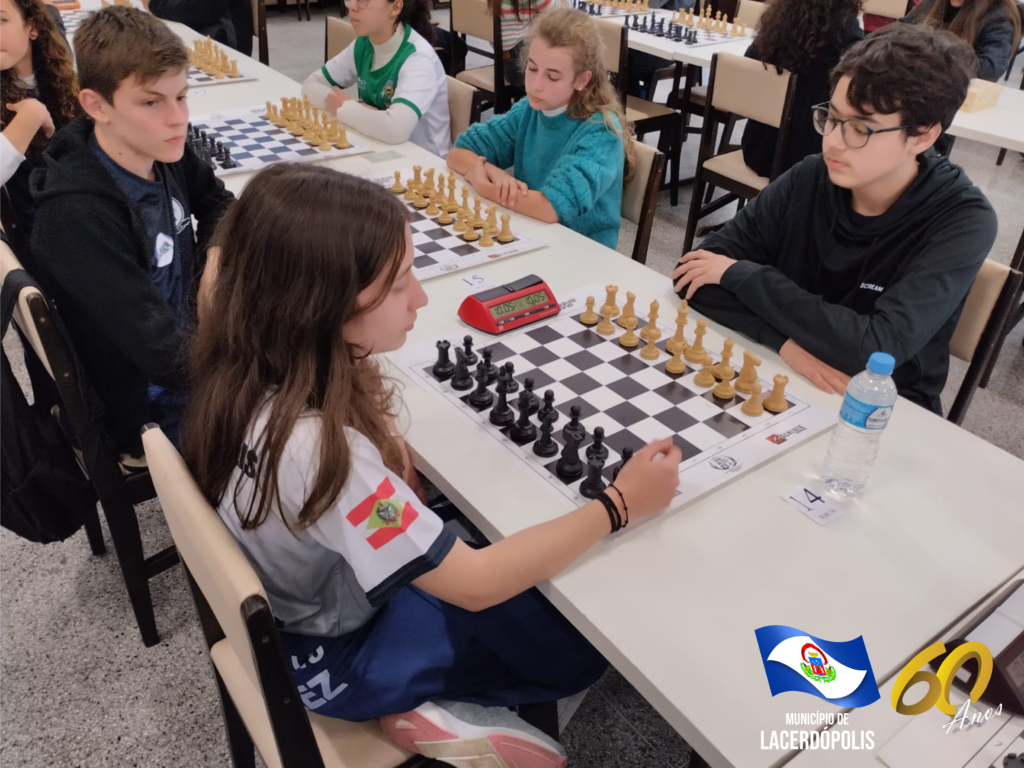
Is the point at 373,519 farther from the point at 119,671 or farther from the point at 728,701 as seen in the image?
the point at 119,671

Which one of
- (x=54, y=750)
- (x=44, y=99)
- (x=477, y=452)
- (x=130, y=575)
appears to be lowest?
(x=54, y=750)

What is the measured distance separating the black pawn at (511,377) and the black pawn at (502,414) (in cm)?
5

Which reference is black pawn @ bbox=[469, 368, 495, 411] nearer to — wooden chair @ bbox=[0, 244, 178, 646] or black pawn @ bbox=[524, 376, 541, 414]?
black pawn @ bbox=[524, 376, 541, 414]

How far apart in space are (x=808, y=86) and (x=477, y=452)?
8.31ft

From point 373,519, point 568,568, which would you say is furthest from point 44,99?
point 568,568

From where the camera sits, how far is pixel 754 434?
1197 mm

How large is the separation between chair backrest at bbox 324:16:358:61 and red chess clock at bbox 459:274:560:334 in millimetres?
2083

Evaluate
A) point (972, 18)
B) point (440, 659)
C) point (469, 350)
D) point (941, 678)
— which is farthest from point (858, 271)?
point (972, 18)

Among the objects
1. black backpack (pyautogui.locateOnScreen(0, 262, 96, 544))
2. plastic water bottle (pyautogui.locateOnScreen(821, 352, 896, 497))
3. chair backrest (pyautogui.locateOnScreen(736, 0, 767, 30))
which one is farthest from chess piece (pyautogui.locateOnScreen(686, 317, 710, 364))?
chair backrest (pyautogui.locateOnScreen(736, 0, 767, 30))

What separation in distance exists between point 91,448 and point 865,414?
1.30 m

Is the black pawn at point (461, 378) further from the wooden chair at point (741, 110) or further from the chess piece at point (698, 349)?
the wooden chair at point (741, 110)

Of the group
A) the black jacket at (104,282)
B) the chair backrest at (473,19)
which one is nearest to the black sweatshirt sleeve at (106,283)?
the black jacket at (104,282)

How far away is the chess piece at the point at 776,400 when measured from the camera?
124cm

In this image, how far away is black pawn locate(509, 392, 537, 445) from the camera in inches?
45.7
